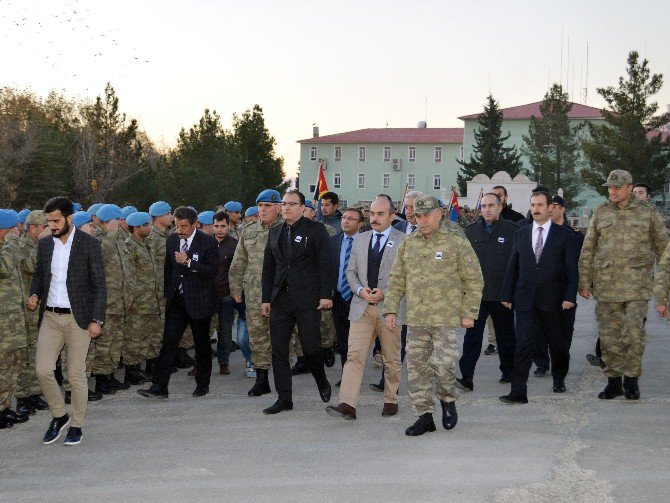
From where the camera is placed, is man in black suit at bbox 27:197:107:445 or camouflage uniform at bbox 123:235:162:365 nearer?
man in black suit at bbox 27:197:107:445

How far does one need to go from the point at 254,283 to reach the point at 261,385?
3.78ft

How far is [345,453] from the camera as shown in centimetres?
702

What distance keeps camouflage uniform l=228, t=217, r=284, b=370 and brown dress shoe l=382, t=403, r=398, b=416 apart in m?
1.73

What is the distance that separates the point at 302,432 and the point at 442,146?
106m

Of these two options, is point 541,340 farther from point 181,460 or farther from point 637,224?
point 181,460

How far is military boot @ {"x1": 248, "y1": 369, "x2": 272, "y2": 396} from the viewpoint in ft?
31.6


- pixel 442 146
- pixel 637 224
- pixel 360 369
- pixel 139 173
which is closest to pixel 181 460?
pixel 360 369

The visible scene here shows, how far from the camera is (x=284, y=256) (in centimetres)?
902

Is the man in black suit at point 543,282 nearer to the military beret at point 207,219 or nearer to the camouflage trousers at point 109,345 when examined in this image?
the camouflage trousers at point 109,345

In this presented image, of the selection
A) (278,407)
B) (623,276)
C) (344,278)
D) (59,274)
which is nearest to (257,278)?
(344,278)

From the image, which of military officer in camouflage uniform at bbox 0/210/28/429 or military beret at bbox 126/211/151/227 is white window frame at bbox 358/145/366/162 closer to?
military beret at bbox 126/211/151/227

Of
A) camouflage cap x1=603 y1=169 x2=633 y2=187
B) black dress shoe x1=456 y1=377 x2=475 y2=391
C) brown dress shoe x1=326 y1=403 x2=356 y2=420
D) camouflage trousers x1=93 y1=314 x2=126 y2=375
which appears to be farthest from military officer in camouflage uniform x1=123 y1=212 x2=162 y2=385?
camouflage cap x1=603 y1=169 x2=633 y2=187

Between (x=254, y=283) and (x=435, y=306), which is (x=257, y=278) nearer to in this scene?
(x=254, y=283)

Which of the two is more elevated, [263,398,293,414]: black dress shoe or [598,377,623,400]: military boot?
[598,377,623,400]: military boot
